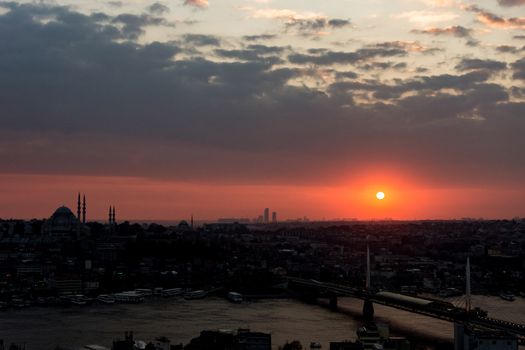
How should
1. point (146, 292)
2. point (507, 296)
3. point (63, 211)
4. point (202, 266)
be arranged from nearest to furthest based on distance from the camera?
point (507, 296) < point (146, 292) < point (202, 266) < point (63, 211)

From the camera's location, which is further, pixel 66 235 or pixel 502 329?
pixel 66 235

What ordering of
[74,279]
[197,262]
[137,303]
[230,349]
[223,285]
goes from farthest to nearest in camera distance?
[197,262] → [223,285] → [74,279] → [137,303] → [230,349]

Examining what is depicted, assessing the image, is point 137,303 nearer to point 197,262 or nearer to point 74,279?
point 74,279

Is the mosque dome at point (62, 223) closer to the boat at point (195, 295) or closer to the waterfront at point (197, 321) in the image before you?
the boat at point (195, 295)

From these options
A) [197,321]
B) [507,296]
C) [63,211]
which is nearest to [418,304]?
[197,321]

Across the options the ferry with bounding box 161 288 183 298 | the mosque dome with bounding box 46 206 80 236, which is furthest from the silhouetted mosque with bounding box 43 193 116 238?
the ferry with bounding box 161 288 183 298

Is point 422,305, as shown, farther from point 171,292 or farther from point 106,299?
point 171,292

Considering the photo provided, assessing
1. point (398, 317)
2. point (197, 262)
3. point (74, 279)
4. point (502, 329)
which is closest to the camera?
point (502, 329)

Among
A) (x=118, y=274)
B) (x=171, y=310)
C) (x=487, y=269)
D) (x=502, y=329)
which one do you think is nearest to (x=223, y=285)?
(x=118, y=274)
